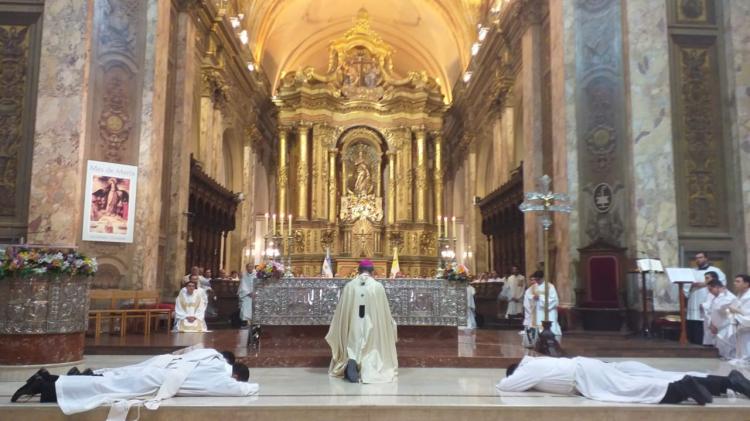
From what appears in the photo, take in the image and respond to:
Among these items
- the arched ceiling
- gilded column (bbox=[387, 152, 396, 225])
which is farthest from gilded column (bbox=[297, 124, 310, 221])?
gilded column (bbox=[387, 152, 396, 225])

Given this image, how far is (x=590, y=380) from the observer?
5371 mm

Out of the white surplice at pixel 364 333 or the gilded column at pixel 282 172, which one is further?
the gilded column at pixel 282 172

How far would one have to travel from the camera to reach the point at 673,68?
1059 cm

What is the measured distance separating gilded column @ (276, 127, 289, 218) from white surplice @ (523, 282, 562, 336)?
48.3ft

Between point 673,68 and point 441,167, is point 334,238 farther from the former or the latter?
point 673,68

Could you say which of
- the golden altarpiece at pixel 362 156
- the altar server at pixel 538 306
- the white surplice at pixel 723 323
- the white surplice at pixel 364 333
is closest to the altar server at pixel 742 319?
the white surplice at pixel 723 323

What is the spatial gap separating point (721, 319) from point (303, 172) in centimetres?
1777

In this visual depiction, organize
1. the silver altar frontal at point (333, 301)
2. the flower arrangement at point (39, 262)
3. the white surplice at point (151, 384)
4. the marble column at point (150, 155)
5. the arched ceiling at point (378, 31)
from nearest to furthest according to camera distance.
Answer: the white surplice at point (151, 384)
the flower arrangement at point (39, 262)
the silver altar frontal at point (333, 301)
the marble column at point (150, 155)
the arched ceiling at point (378, 31)

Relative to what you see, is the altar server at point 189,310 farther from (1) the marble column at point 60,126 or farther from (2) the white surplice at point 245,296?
(2) the white surplice at point 245,296

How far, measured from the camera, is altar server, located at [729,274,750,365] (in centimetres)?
771

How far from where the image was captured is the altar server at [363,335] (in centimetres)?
655

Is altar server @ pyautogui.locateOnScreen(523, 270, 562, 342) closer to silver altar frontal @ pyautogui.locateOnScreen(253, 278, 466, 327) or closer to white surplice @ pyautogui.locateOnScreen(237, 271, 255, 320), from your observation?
silver altar frontal @ pyautogui.locateOnScreen(253, 278, 466, 327)

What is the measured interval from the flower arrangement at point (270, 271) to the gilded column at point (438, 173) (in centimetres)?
1565

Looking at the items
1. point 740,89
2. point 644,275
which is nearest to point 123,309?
point 644,275
